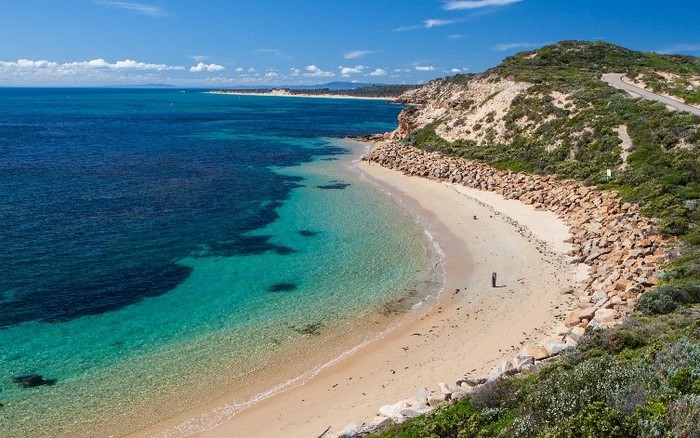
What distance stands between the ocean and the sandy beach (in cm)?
100

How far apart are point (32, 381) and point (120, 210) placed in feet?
75.5

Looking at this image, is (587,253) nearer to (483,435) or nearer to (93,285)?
(483,435)

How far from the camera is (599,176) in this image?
131 feet

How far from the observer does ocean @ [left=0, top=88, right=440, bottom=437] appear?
17594 mm

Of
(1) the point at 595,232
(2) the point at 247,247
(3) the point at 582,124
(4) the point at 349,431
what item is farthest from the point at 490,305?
(3) the point at 582,124

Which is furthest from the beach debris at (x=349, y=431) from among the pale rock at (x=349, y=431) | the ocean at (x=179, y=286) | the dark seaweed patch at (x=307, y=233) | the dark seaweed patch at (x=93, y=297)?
the dark seaweed patch at (x=307, y=233)

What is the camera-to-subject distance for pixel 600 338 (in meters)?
14.7

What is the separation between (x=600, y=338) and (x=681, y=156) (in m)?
30.3

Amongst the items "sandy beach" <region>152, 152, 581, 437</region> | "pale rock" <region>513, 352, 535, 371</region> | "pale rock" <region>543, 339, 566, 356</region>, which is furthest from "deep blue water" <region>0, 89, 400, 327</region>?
"pale rock" <region>543, 339, 566, 356</region>

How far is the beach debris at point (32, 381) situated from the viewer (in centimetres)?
1758

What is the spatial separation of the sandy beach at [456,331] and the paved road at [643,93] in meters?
24.5

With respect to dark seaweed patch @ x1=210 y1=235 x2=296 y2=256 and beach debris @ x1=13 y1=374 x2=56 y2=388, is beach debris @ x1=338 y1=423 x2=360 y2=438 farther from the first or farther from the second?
dark seaweed patch @ x1=210 y1=235 x2=296 y2=256

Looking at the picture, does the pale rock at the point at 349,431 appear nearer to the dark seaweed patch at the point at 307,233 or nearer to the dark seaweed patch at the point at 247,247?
the dark seaweed patch at the point at 247,247

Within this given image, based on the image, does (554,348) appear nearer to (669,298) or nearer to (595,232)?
(669,298)
